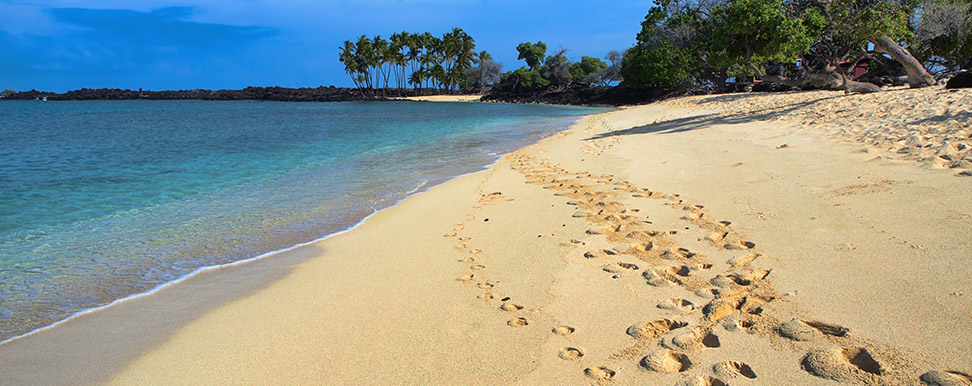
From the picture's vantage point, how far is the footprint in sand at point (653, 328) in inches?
116

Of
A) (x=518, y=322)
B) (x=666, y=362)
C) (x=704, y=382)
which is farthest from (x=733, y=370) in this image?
(x=518, y=322)

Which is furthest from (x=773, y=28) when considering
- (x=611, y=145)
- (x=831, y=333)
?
(x=831, y=333)

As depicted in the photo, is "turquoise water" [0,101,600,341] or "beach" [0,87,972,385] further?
"turquoise water" [0,101,600,341]

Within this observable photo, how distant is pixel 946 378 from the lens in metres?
2.21

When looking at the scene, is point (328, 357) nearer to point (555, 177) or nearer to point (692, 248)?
point (692, 248)

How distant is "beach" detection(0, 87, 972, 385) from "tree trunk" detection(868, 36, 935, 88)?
41.2ft

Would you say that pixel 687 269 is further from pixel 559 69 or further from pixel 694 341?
pixel 559 69

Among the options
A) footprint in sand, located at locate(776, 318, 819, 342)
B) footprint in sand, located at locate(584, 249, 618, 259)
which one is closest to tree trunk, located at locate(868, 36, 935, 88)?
footprint in sand, located at locate(584, 249, 618, 259)

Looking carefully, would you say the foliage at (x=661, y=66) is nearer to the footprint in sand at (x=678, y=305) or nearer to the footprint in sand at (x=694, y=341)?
the footprint in sand at (x=678, y=305)

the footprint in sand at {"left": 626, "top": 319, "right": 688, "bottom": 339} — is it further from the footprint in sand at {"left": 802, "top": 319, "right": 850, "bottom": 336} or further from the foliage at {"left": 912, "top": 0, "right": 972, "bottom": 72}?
the foliage at {"left": 912, "top": 0, "right": 972, "bottom": 72}

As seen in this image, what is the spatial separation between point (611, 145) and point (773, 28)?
5.74 metres

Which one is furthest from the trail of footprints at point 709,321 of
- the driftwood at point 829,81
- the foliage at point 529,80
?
the foliage at point 529,80

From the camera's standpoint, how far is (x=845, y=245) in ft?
13.3

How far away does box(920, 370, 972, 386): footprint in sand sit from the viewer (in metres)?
2.17
